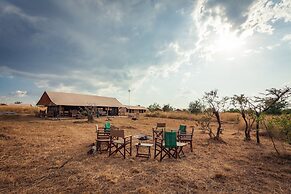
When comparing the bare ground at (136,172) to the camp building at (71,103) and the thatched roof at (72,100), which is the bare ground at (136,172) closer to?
the camp building at (71,103)

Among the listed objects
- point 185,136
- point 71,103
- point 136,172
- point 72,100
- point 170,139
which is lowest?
point 136,172

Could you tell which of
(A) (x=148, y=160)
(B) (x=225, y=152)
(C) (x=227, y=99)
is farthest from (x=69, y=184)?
(C) (x=227, y=99)

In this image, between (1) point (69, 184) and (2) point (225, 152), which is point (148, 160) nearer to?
(1) point (69, 184)

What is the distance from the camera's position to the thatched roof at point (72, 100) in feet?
104

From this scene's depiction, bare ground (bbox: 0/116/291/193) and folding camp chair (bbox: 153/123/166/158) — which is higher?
folding camp chair (bbox: 153/123/166/158)

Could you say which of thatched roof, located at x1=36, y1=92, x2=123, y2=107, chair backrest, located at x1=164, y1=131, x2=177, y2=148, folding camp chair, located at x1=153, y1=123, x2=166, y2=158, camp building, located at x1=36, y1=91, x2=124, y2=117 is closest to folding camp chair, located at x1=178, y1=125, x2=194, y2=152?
folding camp chair, located at x1=153, y1=123, x2=166, y2=158

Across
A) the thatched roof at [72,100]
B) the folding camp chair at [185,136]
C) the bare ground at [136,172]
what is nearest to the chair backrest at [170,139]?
the bare ground at [136,172]

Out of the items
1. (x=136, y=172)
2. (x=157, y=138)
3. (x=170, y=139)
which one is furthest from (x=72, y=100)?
(x=136, y=172)

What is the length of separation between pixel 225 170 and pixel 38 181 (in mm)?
5571

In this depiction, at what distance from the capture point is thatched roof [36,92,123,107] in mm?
31594

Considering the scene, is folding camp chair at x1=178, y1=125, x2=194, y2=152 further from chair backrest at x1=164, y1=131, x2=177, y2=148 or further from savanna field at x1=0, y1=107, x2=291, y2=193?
chair backrest at x1=164, y1=131, x2=177, y2=148

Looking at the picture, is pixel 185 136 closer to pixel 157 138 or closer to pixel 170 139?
pixel 157 138

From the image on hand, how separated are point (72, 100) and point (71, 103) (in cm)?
136

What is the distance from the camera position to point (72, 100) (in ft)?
113
